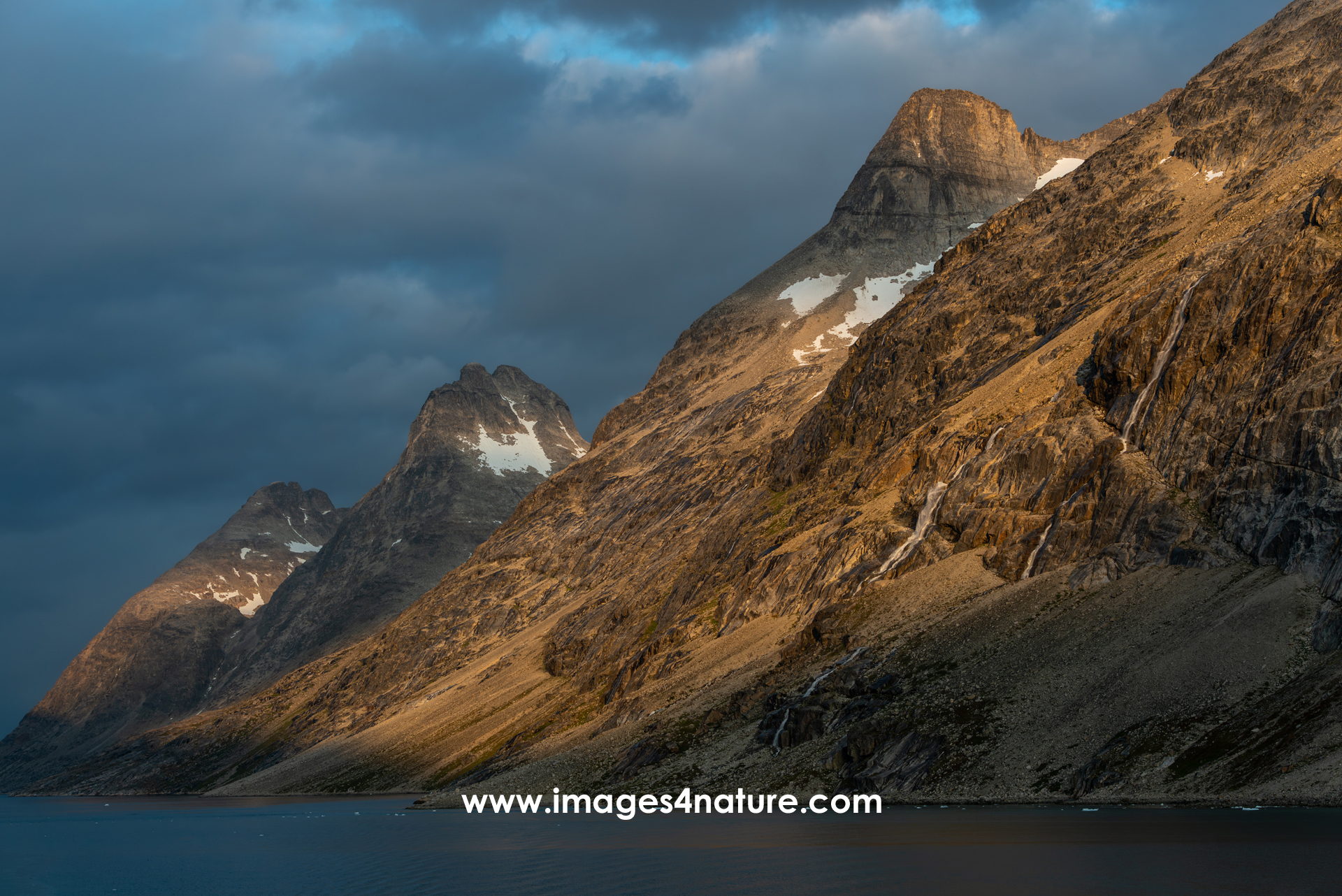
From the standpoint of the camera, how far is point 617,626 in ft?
446

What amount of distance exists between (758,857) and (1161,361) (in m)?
60.3

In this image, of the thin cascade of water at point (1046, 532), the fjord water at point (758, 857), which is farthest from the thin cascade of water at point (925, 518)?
the fjord water at point (758, 857)

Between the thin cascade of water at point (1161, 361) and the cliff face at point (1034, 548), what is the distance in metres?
0.28

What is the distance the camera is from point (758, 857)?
44750 millimetres

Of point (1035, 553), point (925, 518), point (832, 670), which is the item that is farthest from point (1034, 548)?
point (832, 670)

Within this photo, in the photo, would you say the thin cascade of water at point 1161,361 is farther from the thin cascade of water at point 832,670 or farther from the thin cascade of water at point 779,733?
the thin cascade of water at point 779,733

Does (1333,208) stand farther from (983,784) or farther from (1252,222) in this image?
(983,784)

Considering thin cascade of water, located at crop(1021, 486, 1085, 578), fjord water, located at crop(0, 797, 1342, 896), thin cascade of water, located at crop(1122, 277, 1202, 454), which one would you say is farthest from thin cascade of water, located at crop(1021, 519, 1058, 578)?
fjord water, located at crop(0, 797, 1342, 896)

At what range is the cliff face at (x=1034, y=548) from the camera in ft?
196

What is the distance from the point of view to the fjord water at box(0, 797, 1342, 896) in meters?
33.6

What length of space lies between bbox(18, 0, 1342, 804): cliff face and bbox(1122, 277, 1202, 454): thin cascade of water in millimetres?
284

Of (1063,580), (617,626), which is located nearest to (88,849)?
(617,626)

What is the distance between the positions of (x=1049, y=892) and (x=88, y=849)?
77.6 meters

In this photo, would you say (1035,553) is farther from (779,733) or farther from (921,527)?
(779,733)
